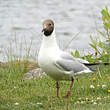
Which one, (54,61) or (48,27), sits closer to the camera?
(54,61)

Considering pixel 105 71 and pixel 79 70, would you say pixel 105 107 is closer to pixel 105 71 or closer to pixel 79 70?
pixel 79 70

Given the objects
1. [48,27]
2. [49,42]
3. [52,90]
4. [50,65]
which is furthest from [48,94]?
[48,27]

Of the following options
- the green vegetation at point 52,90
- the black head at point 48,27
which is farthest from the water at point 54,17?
the black head at point 48,27

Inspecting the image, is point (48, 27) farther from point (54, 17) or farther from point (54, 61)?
point (54, 17)

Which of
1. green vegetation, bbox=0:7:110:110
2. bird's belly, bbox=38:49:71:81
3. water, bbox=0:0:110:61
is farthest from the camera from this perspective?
water, bbox=0:0:110:61

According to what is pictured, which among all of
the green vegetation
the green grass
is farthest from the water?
the green grass

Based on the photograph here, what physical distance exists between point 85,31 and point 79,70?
44.1ft

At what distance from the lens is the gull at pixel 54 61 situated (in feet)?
20.8

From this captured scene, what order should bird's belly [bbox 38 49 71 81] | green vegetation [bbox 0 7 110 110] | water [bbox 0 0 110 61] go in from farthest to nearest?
water [bbox 0 0 110 61] → green vegetation [bbox 0 7 110 110] → bird's belly [bbox 38 49 71 81]

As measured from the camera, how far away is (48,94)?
7117mm

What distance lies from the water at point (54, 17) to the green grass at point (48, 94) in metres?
8.86

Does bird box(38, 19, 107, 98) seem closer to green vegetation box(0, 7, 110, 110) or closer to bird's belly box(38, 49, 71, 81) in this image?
bird's belly box(38, 49, 71, 81)

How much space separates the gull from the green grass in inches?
12.6

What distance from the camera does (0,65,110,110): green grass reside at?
642cm
